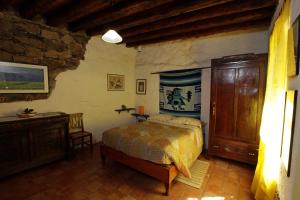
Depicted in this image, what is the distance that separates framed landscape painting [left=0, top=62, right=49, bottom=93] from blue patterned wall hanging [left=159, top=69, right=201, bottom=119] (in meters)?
2.61

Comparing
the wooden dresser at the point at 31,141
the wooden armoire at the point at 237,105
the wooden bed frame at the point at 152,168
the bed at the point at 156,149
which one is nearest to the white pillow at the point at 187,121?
the bed at the point at 156,149

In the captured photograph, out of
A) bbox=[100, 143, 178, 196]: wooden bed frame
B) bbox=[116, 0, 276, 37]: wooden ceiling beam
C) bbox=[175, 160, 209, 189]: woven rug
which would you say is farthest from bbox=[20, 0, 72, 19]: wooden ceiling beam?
bbox=[175, 160, 209, 189]: woven rug

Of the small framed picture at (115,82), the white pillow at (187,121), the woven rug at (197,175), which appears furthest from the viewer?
the small framed picture at (115,82)

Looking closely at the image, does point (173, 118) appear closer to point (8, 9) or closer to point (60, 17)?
point (60, 17)

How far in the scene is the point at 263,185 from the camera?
180 cm

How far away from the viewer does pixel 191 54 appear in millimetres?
3674

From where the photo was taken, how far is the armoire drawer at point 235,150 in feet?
8.67

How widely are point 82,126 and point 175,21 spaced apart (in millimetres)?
2843

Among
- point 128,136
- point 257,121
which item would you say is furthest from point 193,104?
point 128,136

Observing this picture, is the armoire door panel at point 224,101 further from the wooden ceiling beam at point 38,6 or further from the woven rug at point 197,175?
the wooden ceiling beam at point 38,6

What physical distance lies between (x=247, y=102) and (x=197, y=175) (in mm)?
1465

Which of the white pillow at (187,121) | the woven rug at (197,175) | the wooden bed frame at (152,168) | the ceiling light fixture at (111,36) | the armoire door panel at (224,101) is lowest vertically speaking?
the woven rug at (197,175)

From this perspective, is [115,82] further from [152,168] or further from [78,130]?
[152,168]

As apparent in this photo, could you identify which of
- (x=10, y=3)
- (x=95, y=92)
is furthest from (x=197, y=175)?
(x=10, y=3)
